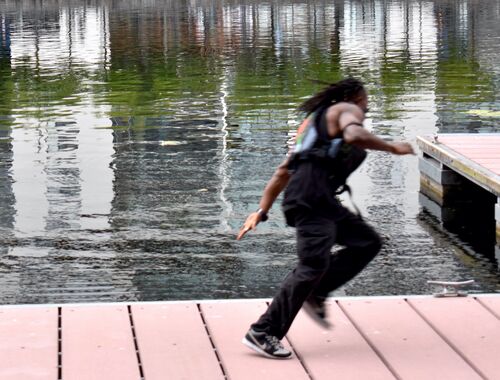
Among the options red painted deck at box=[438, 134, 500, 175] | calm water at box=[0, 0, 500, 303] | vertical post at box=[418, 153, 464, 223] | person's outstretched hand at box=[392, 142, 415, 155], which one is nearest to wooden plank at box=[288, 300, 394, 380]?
person's outstretched hand at box=[392, 142, 415, 155]

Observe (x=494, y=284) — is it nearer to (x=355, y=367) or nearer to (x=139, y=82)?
(x=355, y=367)

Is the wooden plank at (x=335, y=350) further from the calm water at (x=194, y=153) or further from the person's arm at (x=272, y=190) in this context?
the calm water at (x=194, y=153)

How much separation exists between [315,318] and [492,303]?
1.49 m

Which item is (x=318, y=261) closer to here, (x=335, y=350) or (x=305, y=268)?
(x=305, y=268)

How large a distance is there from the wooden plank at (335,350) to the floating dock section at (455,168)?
16.3 ft

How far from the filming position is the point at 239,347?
7.57 meters

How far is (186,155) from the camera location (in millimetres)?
17094

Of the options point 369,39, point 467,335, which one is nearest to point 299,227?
point 467,335

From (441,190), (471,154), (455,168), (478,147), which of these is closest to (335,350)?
(455,168)

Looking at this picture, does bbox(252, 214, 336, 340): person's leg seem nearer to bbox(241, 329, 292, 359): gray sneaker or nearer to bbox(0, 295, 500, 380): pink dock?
bbox(241, 329, 292, 359): gray sneaker

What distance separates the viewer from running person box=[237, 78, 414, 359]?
7.20 metres

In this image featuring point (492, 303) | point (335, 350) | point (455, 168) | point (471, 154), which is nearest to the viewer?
point (335, 350)

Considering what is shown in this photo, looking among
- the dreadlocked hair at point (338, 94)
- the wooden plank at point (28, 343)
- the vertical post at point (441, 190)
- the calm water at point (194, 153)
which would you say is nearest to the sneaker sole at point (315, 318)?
the dreadlocked hair at point (338, 94)

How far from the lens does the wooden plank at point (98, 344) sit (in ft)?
23.4
